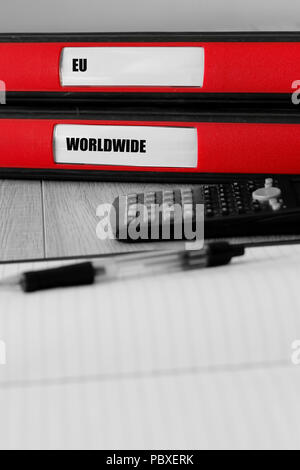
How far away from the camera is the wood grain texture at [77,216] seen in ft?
1.43

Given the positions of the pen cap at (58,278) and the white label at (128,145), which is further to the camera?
the white label at (128,145)

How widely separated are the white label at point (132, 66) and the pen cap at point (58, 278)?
0.23 m

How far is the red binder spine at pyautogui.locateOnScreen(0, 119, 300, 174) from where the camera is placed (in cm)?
52

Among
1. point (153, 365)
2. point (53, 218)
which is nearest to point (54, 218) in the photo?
point (53, 218)

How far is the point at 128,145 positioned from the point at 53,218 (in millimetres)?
92

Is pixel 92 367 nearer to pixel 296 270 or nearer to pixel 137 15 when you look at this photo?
pixel 296 270

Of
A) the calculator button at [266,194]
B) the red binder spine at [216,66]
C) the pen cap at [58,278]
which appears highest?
the red binder spine at [216,66]

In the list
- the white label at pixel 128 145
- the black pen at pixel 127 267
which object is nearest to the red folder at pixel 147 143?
the white label at pixel 128 145

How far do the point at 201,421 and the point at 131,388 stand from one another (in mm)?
36

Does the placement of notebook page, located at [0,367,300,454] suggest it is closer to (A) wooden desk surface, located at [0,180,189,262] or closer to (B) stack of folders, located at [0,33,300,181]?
(A) wooden desk surface, located at [0,180,189,262]

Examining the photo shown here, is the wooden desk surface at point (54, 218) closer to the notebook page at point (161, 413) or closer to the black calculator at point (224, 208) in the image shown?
the black calculator at point (224, 208)

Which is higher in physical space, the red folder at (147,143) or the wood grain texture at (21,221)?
the red folder at (147,143)

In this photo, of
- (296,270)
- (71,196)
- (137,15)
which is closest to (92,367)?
(296,270)
